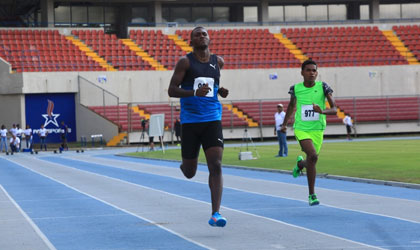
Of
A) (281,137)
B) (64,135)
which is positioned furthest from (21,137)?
(281,137)

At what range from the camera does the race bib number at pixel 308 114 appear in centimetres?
1270

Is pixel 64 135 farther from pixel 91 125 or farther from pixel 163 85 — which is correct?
pixel 163 85

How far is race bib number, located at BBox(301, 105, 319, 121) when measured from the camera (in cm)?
1270

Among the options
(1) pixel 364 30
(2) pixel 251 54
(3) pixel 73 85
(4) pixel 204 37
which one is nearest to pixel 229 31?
(2) pixel 251 54

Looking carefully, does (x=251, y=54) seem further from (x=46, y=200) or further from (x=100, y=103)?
(x=46, y=200)

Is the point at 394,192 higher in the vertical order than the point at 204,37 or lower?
lower

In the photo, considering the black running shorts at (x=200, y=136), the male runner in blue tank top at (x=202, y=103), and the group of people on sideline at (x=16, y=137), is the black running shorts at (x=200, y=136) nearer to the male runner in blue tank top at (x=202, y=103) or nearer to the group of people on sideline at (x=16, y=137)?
the male runner in blue tank top at (x=202, y=103)

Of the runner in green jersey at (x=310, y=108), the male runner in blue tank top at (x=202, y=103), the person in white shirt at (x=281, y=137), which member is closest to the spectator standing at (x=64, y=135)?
the person in white shirt at (x=281, y=137)

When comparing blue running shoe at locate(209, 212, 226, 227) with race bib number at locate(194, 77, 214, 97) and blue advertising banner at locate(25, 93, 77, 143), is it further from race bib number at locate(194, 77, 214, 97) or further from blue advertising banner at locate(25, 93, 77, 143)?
blue advertising banner at locate(25, 93, 77, 143)

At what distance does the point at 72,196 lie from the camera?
15.6 m

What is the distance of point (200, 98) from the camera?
31.9 feet

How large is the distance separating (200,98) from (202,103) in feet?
0.21

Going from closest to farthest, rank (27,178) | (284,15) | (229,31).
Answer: (27,178) → (229,31) → (284,15)

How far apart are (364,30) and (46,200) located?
47.7 m
